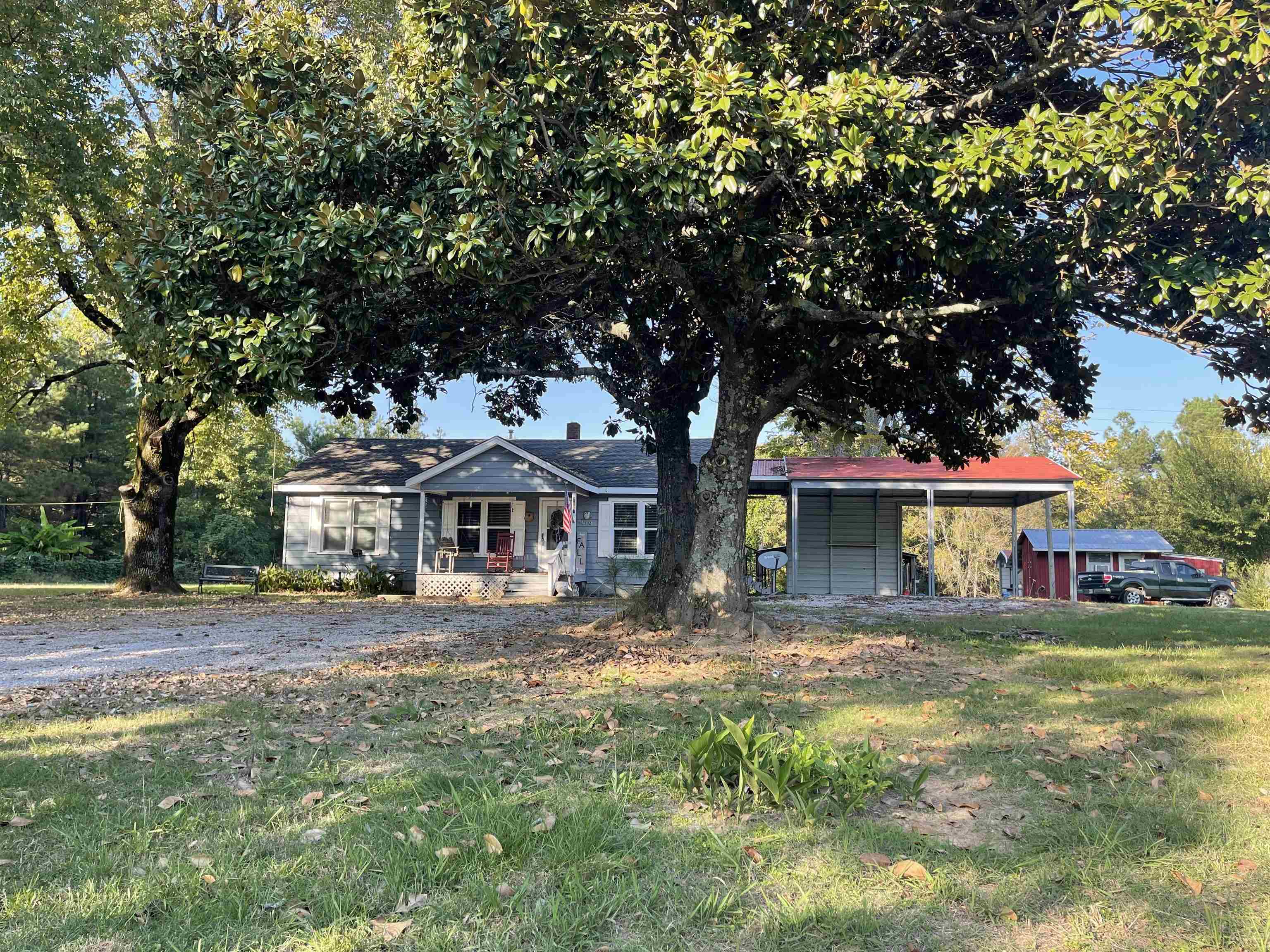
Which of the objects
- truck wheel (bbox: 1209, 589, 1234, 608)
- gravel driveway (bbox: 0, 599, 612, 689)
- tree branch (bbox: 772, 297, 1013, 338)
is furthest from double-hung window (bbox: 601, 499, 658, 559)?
Answer: truck wheel (bbox: 1209, 589, 1234, 608)

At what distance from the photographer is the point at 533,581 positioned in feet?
69.4

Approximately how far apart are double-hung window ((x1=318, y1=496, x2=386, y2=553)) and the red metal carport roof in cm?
1157

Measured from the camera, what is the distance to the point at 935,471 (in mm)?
20828

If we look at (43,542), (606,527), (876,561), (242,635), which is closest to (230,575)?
(43,542)

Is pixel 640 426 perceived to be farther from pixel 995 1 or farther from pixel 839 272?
pixel 995 1

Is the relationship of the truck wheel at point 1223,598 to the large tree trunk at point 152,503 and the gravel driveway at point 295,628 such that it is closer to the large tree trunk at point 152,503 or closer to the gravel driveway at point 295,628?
the gravel driveway at point 295,628

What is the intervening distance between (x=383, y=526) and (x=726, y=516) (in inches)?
618

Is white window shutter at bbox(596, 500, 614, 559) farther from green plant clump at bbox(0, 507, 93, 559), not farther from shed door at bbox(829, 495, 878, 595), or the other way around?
green plant clump at bbox(0, 507, 93, 559)

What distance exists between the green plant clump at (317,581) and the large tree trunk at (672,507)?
39.9 ft

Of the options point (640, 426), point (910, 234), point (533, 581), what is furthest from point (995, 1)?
point (533, 581)

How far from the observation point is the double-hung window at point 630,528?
2192cm

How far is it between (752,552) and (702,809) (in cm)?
2039

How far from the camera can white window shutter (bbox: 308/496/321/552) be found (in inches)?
917

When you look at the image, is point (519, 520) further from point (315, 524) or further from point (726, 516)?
point (726, 516)
